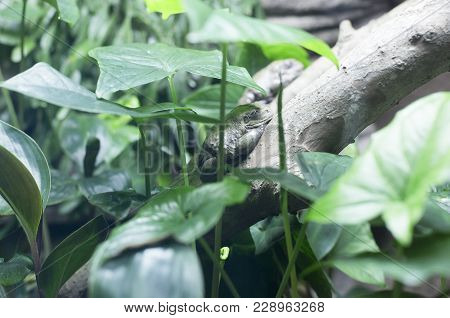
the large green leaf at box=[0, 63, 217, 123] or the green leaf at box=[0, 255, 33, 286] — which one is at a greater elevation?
the large green leaf at box=[0, 63, 217, 123]

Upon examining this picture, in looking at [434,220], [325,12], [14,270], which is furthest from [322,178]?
[325,12]

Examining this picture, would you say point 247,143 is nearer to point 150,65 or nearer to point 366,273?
point 150,65

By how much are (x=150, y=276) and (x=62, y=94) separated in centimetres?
26

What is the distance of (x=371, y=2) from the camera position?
6.38 feet

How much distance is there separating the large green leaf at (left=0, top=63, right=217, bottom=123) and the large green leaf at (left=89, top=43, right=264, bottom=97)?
0.05 m

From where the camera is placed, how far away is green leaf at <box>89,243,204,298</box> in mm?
415

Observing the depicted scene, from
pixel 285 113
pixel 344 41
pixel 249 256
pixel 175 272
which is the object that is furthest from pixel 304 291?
pixel 344 41

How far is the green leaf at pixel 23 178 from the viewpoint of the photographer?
622 millimetres

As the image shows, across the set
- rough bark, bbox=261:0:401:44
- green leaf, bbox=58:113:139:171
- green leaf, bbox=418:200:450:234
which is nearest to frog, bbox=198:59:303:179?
green leaf, bbox=418:200:450:234

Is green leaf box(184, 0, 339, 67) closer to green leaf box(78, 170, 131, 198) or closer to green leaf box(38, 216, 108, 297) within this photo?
green leaf box(38, 216, 108, 297)

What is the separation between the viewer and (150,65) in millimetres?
733

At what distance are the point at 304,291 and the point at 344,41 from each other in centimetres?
70

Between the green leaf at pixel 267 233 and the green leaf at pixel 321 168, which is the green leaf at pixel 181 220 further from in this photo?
the green leaf at pixel 267 233
